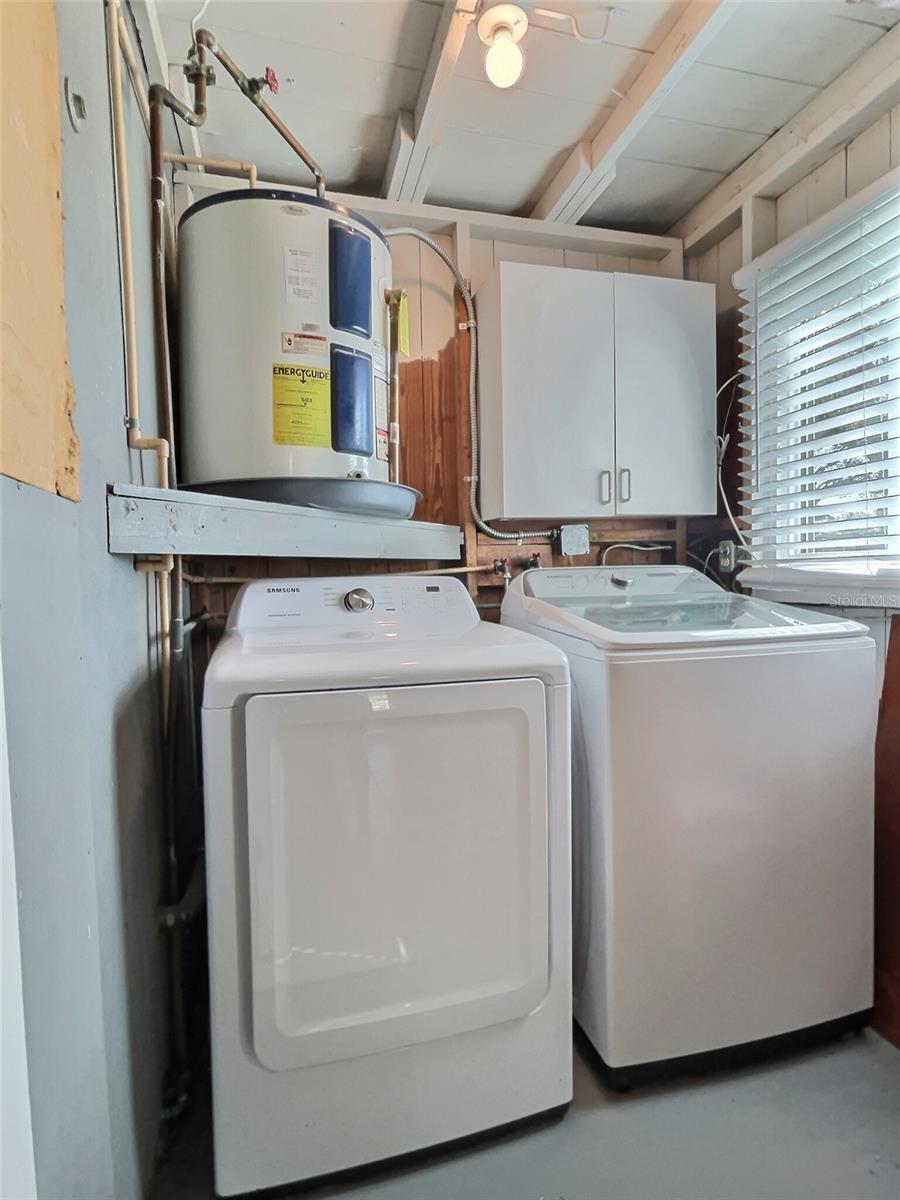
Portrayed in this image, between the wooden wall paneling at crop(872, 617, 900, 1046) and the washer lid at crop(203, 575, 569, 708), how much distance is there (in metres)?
0.92

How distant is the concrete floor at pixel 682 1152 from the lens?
104cm

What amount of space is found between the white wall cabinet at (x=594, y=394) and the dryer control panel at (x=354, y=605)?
41 cm

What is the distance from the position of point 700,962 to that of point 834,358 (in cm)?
157

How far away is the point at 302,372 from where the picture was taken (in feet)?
4.55

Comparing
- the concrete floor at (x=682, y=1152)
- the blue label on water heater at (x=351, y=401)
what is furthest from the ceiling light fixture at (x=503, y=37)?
the concrete floor at (x=682, y=1152)

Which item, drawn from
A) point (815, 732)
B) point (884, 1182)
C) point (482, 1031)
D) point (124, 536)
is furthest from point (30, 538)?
point (884, 1182)

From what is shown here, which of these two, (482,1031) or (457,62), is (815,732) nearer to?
(482,1031)

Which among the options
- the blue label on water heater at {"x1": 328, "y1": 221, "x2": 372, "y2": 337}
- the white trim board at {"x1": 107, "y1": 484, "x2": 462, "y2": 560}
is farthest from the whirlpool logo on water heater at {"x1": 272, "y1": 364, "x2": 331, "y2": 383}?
the white trim board at {"x1": 107, "y1": 484, "x2": 462, "y2": 560}

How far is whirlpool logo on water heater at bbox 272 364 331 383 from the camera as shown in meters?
1.37

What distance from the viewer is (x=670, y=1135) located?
3.73 feet

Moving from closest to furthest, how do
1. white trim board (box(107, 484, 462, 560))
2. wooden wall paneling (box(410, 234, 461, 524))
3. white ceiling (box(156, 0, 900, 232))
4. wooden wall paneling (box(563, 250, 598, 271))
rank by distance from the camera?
white trim board (box(107, 484, 462, 560)) → white ceiling (box(156, 0, 900, 232)) → wooden wall paneling (box(410, 234, 461, 524)) → wooden wall paneling (box(563, 250, 598, 271))

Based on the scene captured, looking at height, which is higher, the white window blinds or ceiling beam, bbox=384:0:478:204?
ceiling beam, bbox=384:0:478:204

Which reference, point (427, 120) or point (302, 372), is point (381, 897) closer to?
point (302, 372)

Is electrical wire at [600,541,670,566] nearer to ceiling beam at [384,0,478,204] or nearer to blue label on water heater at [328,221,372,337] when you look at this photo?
blue label on water heater at [328,221,372,337]
